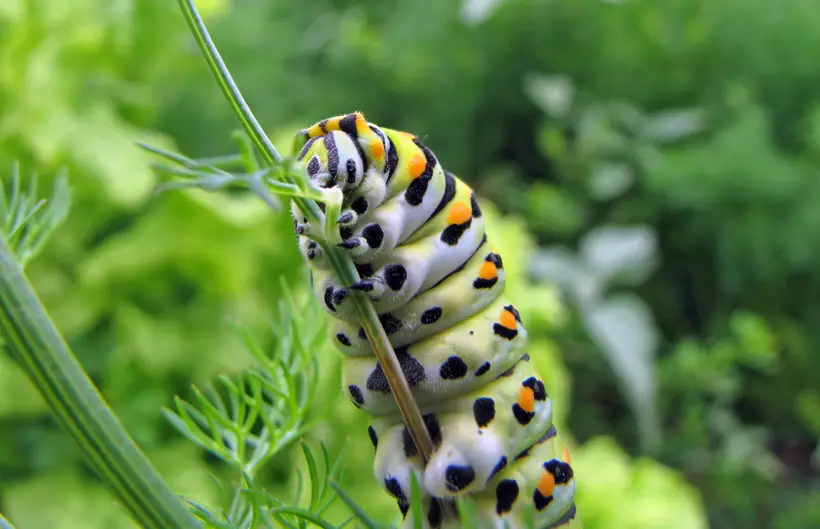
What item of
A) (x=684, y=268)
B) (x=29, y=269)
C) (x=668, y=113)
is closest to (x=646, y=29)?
(x=668, y=113)

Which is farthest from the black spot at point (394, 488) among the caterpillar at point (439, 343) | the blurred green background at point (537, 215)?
the blurred green background at point (537, 215)

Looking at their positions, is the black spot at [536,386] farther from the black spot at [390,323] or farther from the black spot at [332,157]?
the black spot at [332,157]

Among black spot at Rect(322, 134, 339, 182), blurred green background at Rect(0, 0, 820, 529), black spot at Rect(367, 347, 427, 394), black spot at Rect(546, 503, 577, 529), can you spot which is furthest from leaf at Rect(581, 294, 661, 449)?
black spot at Rect(322, 134, 339, 182)

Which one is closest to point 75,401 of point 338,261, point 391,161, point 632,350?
point 338,261

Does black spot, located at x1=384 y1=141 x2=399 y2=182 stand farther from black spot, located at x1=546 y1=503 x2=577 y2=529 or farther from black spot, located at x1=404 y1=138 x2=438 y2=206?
black spot, located at x1=546 y1=503 x2=577 y2=529

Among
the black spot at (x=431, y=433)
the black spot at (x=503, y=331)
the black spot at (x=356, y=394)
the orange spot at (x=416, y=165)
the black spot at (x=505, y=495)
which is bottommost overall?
the black spot at (x=505, y=495)

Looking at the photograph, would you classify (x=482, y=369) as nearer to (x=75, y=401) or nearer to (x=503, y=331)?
(x=503, y=331)
